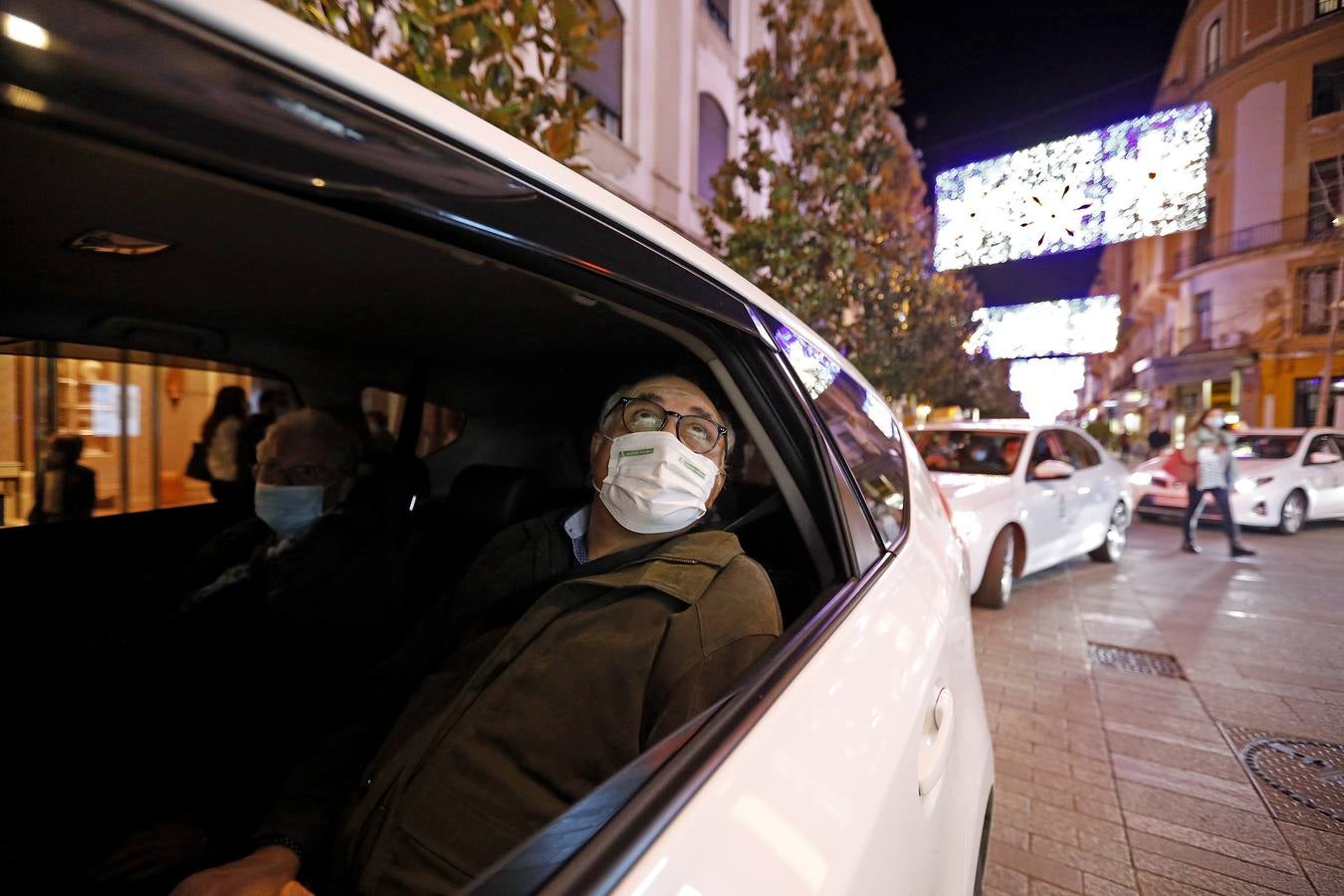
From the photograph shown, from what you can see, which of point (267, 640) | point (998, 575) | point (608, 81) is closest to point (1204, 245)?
point (608, 81)

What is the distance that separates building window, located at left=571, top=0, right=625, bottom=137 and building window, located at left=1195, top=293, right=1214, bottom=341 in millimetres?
25973

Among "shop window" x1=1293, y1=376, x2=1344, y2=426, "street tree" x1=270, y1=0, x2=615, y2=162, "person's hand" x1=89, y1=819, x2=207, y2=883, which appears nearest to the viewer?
"person's hand" x1=89, y1=819, x2=207, y2=883

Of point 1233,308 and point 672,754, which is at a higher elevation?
point 1233,308

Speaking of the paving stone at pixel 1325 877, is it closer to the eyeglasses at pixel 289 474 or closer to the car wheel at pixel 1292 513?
the eyeglasses at pixel 289 474

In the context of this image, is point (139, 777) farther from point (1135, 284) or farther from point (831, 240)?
point (1135, 284)

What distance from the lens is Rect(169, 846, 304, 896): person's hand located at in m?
1.11

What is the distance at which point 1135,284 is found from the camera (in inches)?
1570

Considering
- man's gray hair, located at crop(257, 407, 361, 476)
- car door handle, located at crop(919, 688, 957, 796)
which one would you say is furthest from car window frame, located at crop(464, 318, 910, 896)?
man's gray hair, located at crop(257, 407, 361, 476)

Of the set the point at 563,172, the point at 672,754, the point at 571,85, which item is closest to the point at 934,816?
the point at 672,754

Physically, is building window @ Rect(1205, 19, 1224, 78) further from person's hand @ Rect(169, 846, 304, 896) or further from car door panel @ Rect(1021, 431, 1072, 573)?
person's hand @ Rect(169, 846, 304, 896)

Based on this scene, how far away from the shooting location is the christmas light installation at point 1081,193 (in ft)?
42.9

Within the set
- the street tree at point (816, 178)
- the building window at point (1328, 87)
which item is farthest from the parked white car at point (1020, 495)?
the building window at point (1328, 87)

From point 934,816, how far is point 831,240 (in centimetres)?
814

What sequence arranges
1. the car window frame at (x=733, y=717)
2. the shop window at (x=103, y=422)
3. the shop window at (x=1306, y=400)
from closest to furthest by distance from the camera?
the car window frame at (x=733, y=717) < the shop window at (x=103, y=422) < the shop window at (x=1306, y=400)
